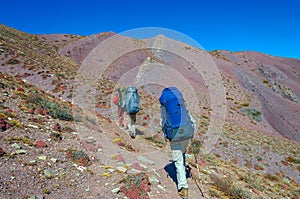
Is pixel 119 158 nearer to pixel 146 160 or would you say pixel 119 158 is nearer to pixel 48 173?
pixel 146 160

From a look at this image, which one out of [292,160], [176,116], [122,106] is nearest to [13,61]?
[122,106]

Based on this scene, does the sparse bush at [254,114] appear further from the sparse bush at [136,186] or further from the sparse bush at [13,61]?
the sparse bush at [136,186]

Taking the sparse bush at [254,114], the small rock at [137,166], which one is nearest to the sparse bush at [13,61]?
the small rock at [137,166]

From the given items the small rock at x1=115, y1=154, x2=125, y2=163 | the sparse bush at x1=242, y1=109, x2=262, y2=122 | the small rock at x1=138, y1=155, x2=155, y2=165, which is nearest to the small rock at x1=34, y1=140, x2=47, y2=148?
the small rock at x1=115, y1=154, x2=125, y2=163

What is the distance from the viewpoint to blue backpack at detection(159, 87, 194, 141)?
19.6ft

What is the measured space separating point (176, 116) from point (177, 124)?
7.8 inches

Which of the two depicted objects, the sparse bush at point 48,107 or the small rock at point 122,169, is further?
the sparse bush at point 48,107

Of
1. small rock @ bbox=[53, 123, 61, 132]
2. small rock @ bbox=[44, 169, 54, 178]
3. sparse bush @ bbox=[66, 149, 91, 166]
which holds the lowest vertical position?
small rock @ bbox=[44, 169, 54, 178]

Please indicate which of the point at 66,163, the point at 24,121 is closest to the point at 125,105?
the point at 24,121

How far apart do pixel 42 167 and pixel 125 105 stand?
6060mm

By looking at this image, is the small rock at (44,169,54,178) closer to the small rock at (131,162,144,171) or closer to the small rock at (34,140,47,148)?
the small rock at (34,140,47,148)

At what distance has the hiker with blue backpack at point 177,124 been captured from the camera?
597cm

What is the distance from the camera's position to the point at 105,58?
43.4 m

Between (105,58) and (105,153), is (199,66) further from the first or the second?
(105,153)
